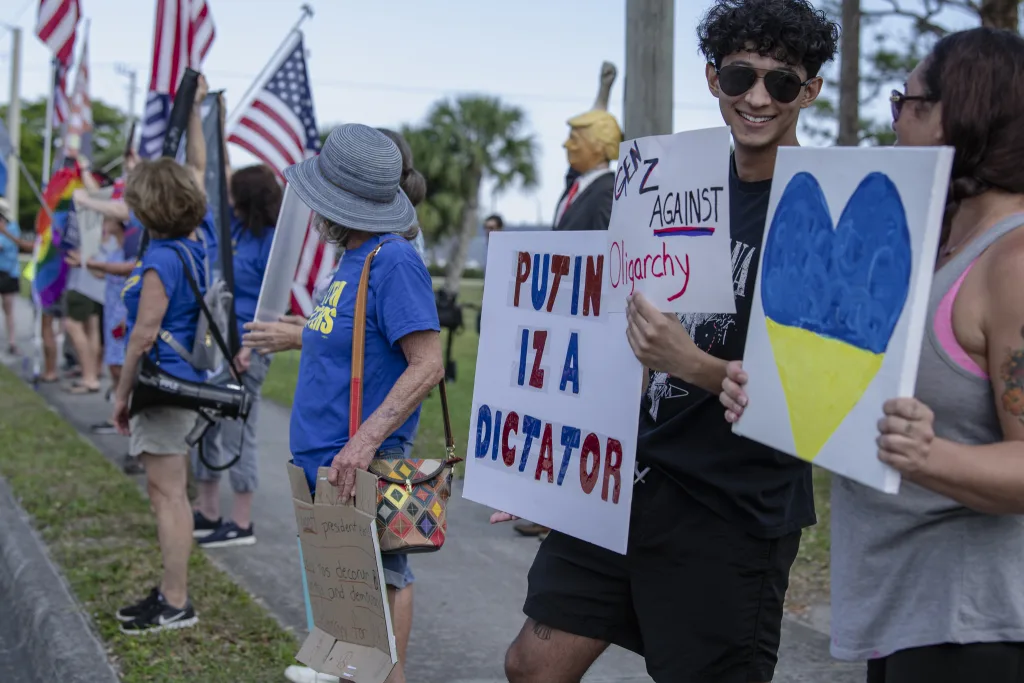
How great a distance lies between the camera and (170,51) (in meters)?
7.77

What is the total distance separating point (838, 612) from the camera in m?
2.18

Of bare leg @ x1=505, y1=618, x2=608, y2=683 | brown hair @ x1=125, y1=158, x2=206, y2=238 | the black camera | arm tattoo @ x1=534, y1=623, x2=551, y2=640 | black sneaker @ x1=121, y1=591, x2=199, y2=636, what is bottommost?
black sneaker @ x1=121, y1=591, x2=199, y2=636

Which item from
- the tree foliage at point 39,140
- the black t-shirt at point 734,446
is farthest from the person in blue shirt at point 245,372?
the tree foliage at point 39,140

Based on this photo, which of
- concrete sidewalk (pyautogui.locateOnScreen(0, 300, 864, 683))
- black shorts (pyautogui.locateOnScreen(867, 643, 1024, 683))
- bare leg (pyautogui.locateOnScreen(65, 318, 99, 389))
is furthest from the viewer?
bare leg (pyautogui.locateOnScreen(65, 318, 99, 389))

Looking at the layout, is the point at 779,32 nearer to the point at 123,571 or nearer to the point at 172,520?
the point at 172,520

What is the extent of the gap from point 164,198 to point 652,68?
7.30 feet

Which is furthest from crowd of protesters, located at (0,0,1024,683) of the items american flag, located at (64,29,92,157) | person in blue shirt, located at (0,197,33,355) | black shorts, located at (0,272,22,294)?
american flag, located at (64,29,92,157)

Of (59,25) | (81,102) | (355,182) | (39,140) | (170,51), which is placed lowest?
(355,182)

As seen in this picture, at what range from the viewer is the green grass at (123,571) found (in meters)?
4.28

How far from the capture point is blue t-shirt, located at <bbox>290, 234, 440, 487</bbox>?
10.6 feet

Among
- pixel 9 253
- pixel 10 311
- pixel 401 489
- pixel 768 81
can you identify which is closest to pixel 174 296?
pixel 401 489

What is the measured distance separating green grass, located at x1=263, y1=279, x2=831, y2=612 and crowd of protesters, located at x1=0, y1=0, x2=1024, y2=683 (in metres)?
2.30

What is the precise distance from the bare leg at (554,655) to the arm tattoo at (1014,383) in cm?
117

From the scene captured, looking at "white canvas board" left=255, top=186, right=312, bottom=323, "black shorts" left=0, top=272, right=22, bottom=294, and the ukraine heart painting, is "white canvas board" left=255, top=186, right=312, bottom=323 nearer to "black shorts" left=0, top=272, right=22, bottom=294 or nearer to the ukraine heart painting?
the ukraine heart painting
